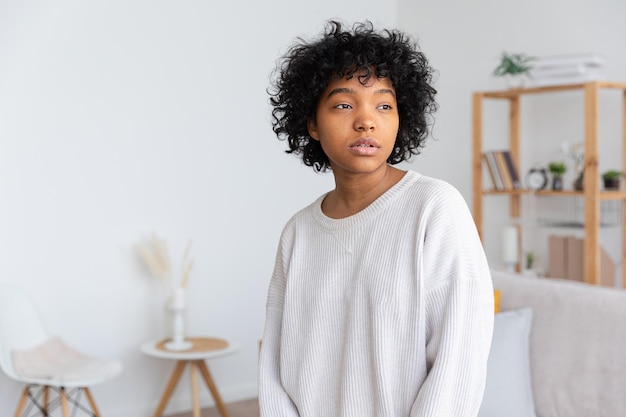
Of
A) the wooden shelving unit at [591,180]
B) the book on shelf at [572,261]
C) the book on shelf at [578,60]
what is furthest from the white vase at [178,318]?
the book on shelf at [578,60]

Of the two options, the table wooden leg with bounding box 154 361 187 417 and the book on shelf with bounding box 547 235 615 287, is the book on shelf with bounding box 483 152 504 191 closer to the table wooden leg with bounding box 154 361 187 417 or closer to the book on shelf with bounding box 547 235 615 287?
the book on shelf with bounding box 547 235 615 287

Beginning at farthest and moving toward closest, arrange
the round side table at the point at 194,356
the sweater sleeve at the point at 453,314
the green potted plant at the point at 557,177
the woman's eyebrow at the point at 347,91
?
the green potted plant at the point at 557,177, the round side table at the point at 194,356, the woman's eyebrow at the point at 347,91, the sweater sleeve at the point at 453,314

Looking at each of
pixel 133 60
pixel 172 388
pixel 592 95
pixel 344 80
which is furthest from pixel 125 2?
pixel 344 80

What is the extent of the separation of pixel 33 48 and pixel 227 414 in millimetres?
1782

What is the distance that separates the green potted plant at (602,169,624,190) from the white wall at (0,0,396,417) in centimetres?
146

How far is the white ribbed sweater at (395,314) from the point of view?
3.95ft

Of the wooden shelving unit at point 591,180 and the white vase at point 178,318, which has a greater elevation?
the wooden shelving unit at point 591,180

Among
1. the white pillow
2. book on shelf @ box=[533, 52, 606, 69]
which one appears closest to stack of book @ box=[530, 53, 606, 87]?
book on shelf @ box=[533, 52, 606, 69]

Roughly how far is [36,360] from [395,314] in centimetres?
231

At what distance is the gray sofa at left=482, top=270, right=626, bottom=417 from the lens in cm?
240

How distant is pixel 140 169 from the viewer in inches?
146

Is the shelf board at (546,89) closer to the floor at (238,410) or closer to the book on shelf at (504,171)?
the book on shelf at (504,171)

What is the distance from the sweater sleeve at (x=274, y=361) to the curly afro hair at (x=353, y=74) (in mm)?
223

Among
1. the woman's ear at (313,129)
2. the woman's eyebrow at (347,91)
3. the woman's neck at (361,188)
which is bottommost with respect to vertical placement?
the woman's neck at (361,188)
